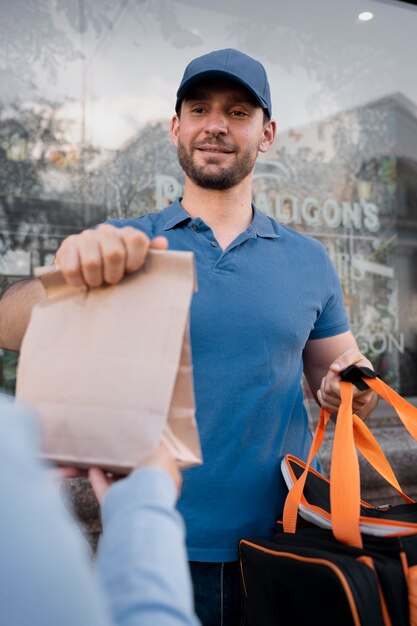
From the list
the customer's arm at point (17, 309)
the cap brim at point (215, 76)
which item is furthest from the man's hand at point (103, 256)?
the cap brim at point (215, 76)

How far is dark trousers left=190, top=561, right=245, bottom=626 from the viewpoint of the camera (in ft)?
4.88

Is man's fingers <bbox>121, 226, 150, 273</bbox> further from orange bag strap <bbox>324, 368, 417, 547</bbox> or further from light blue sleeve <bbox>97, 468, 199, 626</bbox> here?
orange bag strap <bbox>324, 368, 417, 547</bbox>

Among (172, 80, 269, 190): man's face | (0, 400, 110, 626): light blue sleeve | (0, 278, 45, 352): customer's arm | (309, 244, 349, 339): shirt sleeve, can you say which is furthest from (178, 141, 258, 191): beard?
(0, 400, 110, 626): light blue sleeve

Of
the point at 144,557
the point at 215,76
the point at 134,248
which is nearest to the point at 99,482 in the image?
the point at 144,557

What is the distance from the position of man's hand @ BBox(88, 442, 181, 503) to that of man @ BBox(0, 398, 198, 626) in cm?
7

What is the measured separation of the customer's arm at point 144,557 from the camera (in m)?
0.63

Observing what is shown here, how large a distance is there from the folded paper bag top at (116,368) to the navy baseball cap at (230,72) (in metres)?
0.83

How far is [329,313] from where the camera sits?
1698mm

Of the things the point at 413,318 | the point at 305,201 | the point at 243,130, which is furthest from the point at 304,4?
the point at 243,130

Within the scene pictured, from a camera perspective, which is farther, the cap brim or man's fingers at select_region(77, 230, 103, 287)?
the cap brim

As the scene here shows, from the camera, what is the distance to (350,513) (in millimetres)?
1235

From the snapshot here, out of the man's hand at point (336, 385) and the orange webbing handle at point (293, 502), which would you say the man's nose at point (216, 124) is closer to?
the man's hand at point (336, 385)

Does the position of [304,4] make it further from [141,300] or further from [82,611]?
[82,611]

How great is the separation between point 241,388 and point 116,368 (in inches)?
24.4
